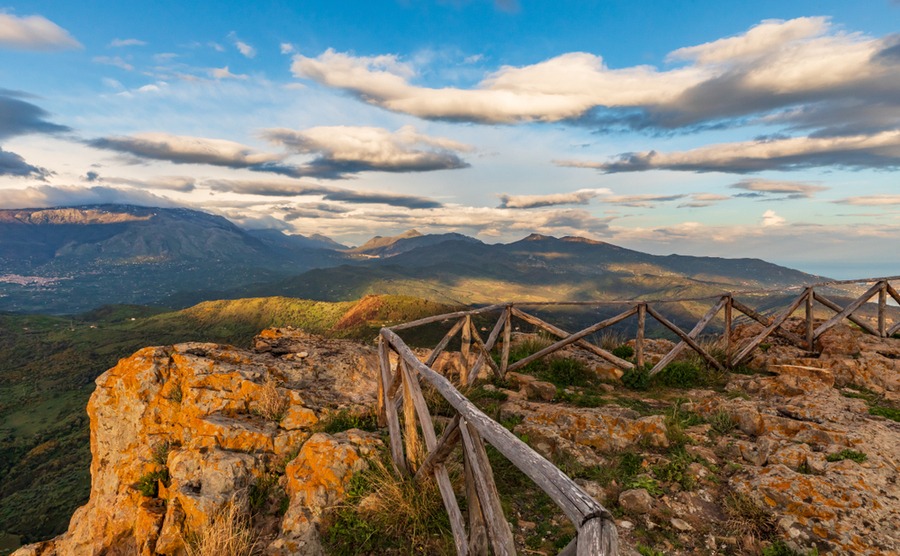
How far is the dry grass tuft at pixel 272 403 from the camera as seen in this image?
335 inches

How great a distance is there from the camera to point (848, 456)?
583 cm

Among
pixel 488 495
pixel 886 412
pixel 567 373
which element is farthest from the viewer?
pixel 567 373

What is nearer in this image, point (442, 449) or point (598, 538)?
point (598, 538)

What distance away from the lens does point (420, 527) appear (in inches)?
201

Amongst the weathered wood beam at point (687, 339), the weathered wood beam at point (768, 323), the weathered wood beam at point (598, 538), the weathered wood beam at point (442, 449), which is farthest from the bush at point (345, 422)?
the weathered wood beam at point (768, 323)

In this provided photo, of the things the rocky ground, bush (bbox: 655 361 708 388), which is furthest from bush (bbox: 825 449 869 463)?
bush (bbox: 655 361 708 388)

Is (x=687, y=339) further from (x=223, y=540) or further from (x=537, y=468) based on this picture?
(x=223, y=540)

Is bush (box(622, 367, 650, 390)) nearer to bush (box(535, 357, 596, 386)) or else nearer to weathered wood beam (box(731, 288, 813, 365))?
bush (box(535, 357, 596, 386))

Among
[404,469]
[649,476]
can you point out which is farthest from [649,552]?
[404,469]

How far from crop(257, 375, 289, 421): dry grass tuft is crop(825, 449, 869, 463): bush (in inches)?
378

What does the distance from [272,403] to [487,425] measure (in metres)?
6.56

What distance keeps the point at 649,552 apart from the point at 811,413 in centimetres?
547

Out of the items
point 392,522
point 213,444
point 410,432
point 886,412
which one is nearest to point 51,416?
point 213,444

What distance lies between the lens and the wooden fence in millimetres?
2686
